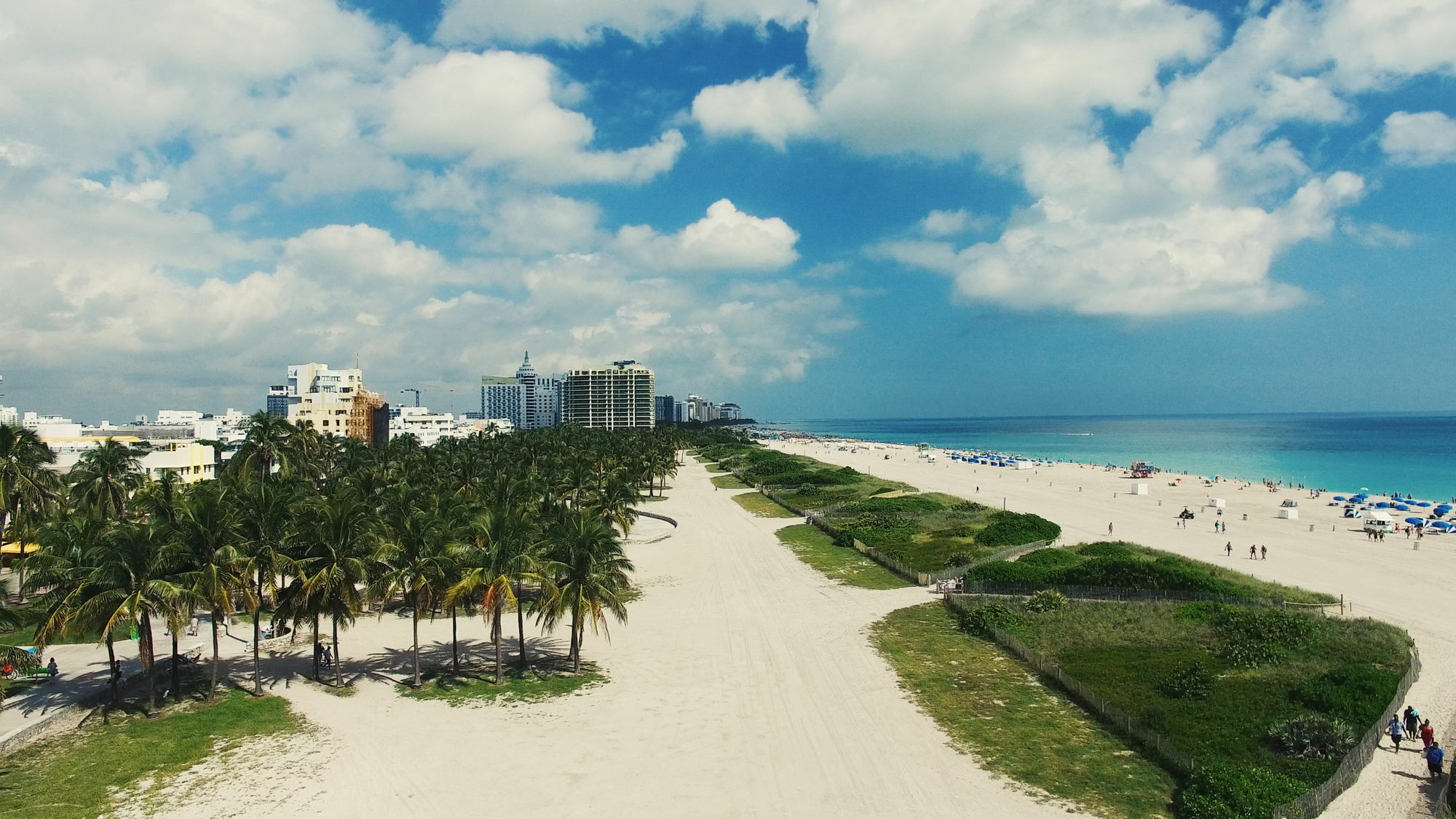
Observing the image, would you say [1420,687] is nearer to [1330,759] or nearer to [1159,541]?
[1330,759]

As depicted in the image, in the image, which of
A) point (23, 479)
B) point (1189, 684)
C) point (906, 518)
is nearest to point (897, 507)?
point (906, 518)

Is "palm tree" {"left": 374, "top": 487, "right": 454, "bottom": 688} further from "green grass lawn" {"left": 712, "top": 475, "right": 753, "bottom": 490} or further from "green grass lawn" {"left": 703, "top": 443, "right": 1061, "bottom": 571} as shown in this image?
"green grass lawn" {"left": 712, "top": 475, "right": 753, "bottom": 490}

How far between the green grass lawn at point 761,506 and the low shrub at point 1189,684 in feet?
185

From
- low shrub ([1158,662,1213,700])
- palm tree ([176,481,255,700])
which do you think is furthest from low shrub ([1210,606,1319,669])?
palm tree ([176,481,255,700])

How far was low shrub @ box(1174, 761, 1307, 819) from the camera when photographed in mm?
20891

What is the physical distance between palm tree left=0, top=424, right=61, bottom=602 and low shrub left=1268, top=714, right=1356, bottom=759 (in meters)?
58.7

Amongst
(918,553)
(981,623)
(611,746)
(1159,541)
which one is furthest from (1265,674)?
(1159,541)

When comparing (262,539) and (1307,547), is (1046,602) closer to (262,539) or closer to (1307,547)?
(262,539)

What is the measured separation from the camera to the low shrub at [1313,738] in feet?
80.2

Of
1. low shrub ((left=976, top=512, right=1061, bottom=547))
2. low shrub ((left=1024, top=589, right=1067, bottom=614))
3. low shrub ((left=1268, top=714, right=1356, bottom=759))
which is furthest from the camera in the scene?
low shrub ((left=976, top=512, right=1061, bottom=547))

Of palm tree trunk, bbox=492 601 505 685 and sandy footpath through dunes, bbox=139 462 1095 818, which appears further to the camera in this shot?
palm tree trunk, bbox=492 601 505 685

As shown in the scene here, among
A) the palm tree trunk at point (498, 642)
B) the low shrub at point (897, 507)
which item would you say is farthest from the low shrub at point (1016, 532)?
the palm tree trunk at point (498, 642)

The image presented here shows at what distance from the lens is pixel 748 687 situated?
32.0 metres

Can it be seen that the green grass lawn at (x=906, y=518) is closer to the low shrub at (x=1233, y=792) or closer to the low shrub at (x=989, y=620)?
the low shrub at (x=989, y=620)
